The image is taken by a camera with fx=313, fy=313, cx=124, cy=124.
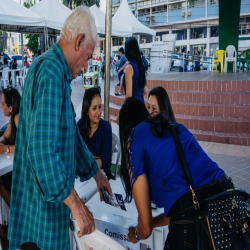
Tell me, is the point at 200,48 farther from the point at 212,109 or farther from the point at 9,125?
the point at 9,125

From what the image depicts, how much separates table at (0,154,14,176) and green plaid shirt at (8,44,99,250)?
1218 mm

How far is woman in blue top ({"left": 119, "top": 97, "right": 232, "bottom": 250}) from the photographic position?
51.8 inches

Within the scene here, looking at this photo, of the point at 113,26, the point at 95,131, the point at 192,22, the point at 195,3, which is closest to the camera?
the point at 95,131

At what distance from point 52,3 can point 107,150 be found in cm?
1051

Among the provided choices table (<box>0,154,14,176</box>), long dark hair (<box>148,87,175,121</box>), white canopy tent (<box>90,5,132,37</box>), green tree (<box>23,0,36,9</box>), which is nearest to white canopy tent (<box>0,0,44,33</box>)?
white canopy tent (<box>90,5,132,37</box>)

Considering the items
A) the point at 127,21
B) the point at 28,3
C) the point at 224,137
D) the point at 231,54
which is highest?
the point at 28,3

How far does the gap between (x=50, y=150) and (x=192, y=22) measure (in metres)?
46.0

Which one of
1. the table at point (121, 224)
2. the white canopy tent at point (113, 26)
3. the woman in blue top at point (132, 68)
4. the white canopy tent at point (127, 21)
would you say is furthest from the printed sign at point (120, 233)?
the white canopy tent at point (127, 21)

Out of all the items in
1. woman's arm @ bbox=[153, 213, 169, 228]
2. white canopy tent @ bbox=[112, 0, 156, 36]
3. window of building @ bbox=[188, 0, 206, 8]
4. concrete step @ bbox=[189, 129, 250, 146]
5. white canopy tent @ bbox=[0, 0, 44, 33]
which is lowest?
concrete step @ bbox=[189, 129, 250, 146]

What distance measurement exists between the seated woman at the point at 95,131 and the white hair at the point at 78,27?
1.69 m

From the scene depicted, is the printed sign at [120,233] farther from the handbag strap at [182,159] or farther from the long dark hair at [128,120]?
the handbag strap at [182,159]

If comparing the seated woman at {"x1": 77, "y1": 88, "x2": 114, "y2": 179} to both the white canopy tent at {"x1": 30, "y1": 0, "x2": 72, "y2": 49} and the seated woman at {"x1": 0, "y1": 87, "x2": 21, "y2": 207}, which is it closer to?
the seated woman at {"x1": 0, "y1": 87, "x2": 21, "y2": 207}

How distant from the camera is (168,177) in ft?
4.42

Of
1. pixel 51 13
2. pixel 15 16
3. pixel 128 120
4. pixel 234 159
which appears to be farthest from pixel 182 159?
pixel 51 13
